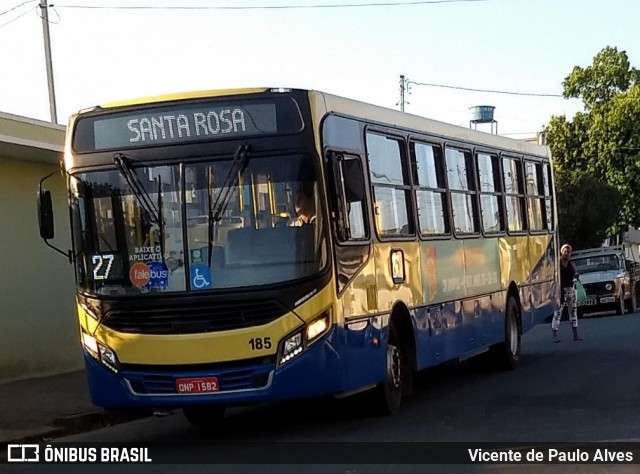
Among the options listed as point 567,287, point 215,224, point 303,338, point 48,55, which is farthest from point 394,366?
point 48,55

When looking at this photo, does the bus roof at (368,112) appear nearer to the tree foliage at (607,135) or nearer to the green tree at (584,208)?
the green tree at (584,208)

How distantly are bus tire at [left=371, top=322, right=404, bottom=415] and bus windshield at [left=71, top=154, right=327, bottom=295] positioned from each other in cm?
185

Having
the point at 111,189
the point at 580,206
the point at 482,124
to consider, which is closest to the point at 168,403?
the point at 111,189

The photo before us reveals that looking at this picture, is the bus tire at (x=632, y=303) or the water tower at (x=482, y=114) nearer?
the bus tire at (x=632, y=303)

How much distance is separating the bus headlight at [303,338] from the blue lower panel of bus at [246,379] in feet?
0.15

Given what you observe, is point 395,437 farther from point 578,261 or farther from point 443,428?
point 578,261

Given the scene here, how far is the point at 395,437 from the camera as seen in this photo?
392 inches

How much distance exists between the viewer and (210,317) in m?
9.70

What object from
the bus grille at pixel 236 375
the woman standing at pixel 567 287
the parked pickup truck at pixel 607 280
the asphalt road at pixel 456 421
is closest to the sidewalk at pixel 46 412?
the asphalt road at pixel 456 421

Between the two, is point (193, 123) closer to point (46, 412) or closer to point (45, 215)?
point (45, 215)

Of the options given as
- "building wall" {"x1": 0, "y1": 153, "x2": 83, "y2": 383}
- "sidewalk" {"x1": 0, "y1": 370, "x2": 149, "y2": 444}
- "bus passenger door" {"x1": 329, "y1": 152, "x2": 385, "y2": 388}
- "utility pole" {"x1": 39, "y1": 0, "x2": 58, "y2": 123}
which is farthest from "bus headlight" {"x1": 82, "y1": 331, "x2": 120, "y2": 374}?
"utility pole" {"x1": 39, "y1": 0, "x2": 58, "y2": 123}

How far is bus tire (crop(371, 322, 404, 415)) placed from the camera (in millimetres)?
11164

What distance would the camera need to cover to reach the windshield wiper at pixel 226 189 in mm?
9789

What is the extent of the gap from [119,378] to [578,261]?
74.7 feet
